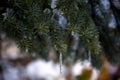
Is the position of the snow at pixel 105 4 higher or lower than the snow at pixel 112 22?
higher

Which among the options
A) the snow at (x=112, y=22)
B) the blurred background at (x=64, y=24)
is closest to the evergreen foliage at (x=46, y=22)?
the blurred background at (x=64, y=24)

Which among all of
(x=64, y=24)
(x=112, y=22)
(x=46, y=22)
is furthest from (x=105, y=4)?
(x=46, y=22)

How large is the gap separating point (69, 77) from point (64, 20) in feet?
11.2

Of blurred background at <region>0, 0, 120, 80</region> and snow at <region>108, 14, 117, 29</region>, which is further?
snow at <region>108, 14, 117, 29</region>

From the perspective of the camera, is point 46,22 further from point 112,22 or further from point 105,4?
point 112,22

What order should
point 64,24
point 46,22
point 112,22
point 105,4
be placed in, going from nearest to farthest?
point 46,22
point 64,24
point 105,4
point 112,22

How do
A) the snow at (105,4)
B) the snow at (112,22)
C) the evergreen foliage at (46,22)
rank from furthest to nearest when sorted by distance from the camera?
the snow at (112,22) → the snow at (105,4) → the evergreen foliage at (46,22)

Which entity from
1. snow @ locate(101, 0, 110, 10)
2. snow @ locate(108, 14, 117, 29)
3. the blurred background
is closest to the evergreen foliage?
the blurred background

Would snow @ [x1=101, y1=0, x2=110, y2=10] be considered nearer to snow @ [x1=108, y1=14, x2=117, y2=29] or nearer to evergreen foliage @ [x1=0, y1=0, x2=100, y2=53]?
snow @ [x1=108, y1=14, x2=117, y2=29]

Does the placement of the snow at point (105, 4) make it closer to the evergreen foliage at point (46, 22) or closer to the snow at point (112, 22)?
the snow at point (112, 22)

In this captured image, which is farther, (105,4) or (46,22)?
(105,4)

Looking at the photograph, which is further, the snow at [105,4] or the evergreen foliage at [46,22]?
the snow at [105,4]

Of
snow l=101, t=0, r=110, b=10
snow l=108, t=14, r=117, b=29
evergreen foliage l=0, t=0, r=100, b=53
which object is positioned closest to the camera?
evergreen foliage l=0, t=0, r=100, b=53

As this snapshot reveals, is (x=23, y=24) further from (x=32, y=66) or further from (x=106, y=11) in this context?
(x=32, y=66)
